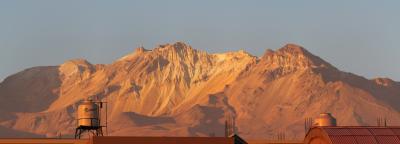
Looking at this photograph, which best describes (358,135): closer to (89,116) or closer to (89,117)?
(89,117)

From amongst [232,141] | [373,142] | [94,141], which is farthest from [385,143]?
[94,141]

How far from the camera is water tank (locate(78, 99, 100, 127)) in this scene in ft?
536

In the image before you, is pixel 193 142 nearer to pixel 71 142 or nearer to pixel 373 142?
pixel 373 142

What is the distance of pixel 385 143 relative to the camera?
95.2 metres

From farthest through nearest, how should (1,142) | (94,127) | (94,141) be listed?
(1,142) → (94,127) → (94,141)

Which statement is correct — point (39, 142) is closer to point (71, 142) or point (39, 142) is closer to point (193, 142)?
point (71, 142)

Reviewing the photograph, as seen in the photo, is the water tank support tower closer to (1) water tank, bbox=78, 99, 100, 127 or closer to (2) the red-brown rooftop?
(1) water tank, bbox=78, 99, 100, 127

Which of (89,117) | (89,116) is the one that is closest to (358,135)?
(89,117)

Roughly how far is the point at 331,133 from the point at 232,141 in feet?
59.0

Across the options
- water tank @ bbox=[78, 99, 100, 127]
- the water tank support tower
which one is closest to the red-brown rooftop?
the water tank support tower

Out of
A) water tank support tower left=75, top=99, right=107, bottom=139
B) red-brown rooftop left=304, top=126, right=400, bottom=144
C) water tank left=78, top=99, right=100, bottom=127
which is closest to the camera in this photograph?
red-brown rooftop left=304, top=126, right=400, bottom=144

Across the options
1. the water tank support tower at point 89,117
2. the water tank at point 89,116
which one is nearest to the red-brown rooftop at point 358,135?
the water tank support tower at point 89,117

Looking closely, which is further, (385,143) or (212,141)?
(212,141)

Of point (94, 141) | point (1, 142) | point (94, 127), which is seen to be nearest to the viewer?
point (94, 141)
